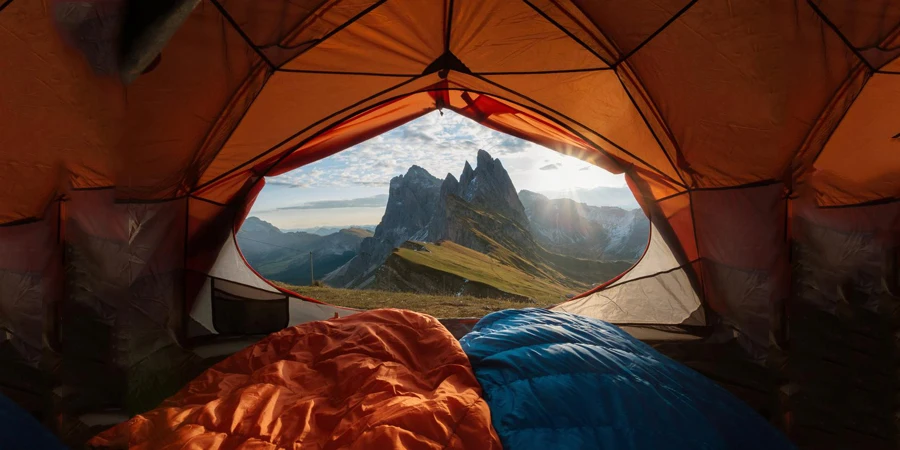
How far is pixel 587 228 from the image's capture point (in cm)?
8069

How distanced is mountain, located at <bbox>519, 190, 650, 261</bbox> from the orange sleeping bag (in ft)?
212

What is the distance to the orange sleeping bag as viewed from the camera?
106 centimetres

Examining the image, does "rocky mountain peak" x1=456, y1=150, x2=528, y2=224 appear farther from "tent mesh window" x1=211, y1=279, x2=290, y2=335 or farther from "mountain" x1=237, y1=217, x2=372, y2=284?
"tent mesh window" x1=211, y1=279, x2=290, y2=335

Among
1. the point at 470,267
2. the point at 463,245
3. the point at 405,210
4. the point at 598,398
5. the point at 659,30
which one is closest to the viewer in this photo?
the point at 598,398

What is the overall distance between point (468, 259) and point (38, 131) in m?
29.9

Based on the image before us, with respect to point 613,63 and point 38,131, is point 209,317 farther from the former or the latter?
point 613,63

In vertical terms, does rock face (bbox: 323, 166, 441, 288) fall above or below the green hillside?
above

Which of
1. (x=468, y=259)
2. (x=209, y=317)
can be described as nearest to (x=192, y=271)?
(x=209, y=317)

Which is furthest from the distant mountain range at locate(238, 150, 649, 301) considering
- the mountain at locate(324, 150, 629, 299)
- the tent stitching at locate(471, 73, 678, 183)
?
the tent stitching at locate(471, 73, 678, 183)

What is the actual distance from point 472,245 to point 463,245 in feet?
3.57

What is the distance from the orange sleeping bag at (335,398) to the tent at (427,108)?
0.73 feet

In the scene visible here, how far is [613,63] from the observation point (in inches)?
84.6

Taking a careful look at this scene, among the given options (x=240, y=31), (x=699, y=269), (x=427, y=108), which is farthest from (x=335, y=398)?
(x=427, y=108)

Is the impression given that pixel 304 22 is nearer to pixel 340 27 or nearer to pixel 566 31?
pixel 340 27
